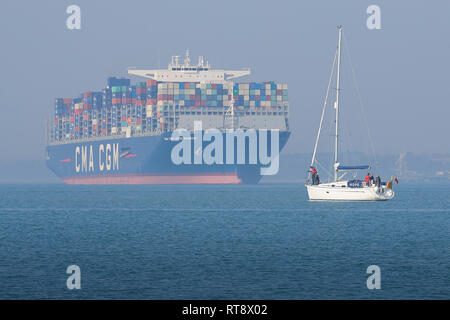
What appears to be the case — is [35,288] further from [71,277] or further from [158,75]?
[158,75]

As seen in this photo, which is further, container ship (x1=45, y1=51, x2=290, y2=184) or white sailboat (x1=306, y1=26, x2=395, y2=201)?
container ship (x1=45, y1=51, x2=290, y2=184)

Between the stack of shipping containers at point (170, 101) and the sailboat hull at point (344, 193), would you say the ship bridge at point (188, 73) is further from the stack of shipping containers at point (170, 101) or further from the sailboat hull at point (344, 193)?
the sailboat hull at point (344, 193)

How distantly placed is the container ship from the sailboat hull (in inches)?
2146

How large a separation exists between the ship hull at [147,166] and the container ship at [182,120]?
0.14 m

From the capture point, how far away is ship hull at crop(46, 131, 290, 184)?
115600 millimetres
